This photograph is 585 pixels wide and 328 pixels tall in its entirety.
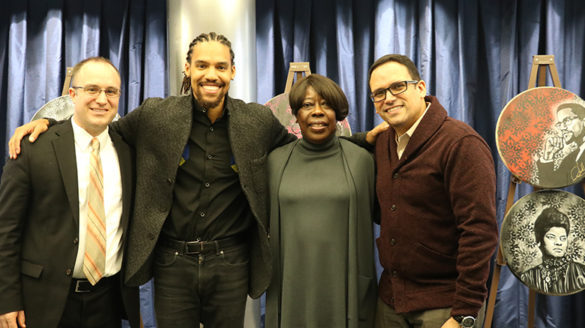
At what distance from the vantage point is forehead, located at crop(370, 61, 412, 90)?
1807 mm

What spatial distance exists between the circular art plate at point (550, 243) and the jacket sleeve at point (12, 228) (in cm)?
235

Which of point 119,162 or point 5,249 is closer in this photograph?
point 5,249

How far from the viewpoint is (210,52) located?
194 centimetres

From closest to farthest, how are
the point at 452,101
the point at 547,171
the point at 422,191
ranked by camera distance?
the point at 422,191 → the point at 547,171 → the point at 452,101

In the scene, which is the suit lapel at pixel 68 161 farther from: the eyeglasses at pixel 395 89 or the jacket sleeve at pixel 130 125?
the eyeglasses at pixel 395 89

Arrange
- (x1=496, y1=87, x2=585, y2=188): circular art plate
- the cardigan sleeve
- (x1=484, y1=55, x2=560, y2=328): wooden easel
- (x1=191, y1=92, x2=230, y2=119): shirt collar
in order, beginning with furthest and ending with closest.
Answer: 1. (x1=484, y1=55, x2=560, y2=328): wooden easel
2. (x1=496, y1=87, x2=585, y2=188): circular art plate
3. (x1=191, y1=92, x2=230, y2=119): shirt collar
4. the cardigan sleeve

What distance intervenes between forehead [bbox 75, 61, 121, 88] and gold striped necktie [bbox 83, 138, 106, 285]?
0.29 m

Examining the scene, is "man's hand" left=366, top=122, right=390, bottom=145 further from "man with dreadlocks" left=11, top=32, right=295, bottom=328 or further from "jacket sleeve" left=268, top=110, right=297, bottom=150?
"man with dreadlocks" left=11, top=32, right=295, bottom=328

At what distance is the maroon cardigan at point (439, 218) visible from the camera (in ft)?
5.26

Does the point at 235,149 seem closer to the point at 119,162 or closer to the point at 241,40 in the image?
the point at 119,162

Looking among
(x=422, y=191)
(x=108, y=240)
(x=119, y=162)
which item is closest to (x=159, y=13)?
(x=119, y=162)

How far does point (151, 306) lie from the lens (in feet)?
11.0

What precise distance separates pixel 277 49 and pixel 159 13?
0.87 metres

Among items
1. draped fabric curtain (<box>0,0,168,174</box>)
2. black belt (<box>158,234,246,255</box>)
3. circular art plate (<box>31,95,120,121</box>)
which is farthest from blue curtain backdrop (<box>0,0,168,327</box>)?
black belt (<box>158,234,246,255</box>)
